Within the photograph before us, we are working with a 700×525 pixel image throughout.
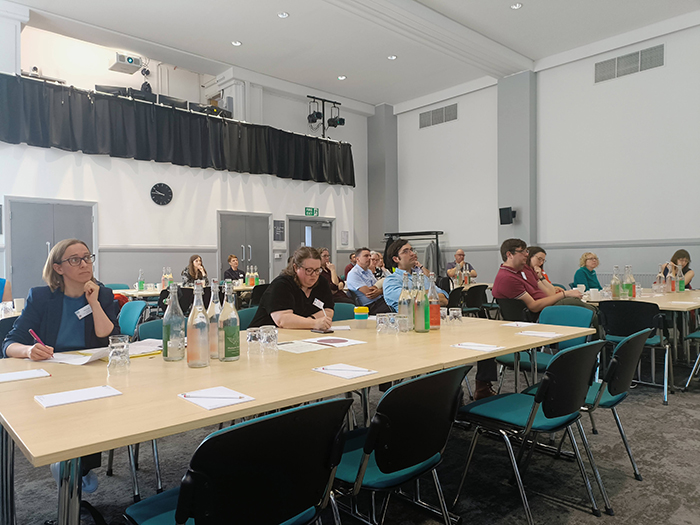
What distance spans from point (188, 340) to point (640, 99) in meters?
8.49

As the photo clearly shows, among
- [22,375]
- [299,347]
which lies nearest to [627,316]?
[299,347]

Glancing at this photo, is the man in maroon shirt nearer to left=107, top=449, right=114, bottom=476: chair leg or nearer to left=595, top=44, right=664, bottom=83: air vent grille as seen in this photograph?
left=107, top=449, right=114, bottom=476: chair leg

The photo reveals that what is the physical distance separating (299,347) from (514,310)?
254 cm

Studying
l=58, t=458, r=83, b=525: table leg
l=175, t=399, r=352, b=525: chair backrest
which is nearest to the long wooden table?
l=58, t=458, r=83, b=525: table leg

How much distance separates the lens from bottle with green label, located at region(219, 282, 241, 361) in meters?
1.97

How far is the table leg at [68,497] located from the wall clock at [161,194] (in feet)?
25.0

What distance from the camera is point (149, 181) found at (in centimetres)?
821

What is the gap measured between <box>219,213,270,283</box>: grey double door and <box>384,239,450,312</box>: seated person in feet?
17.9

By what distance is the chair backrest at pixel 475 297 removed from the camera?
6.58 meters

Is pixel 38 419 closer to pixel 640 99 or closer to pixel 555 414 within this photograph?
pixel 555 414

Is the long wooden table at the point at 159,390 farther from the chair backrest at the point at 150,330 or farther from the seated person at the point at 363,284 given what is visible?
the seated person at the point at 363,284

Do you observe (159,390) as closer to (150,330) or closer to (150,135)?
Answer: (150,330)

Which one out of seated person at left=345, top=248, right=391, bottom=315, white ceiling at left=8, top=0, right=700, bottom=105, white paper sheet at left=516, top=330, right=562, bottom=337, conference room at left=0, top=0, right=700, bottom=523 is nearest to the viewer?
white paper sheet at left=516, top=330, right=562, bottom=337

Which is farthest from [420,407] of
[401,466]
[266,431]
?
[266,431]
